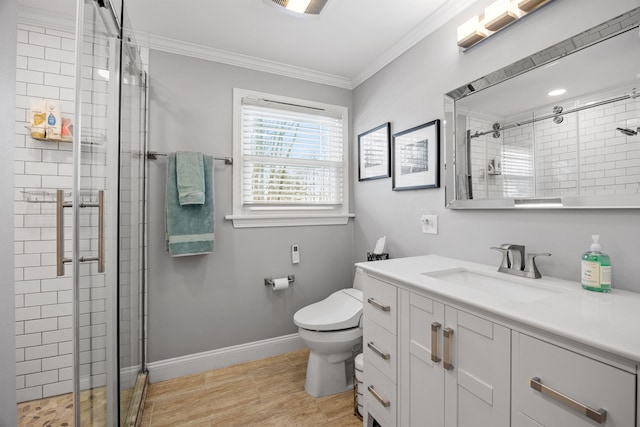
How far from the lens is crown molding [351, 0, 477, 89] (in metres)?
1.65

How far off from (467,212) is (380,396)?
3.51ft

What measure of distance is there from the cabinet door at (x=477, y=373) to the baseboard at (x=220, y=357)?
1601 mm

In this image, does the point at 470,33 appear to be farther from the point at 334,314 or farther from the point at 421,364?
the point at 334,314

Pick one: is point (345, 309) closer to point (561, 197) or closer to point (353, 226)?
point (353, 226)

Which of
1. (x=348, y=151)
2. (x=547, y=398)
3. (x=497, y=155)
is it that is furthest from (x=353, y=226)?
(x=547, y=398)

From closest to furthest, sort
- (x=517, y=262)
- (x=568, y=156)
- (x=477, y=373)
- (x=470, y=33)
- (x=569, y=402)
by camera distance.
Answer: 1. (x=569, y=402)
2. (x=477, y=373)
3. (x=568, y=156)
4. (x=517, y=262)
5. (x=470, y=33)

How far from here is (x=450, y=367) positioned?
40.4 inches

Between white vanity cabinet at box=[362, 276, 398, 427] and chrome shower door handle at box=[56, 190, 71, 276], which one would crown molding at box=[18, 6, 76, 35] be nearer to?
chrome shower door handle at box=[56, 190, 71, 276]

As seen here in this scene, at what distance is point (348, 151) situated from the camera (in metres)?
2.67

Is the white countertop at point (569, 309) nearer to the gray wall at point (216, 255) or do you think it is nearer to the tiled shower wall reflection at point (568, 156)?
the tiled shower wall reflection at point (568, 156)

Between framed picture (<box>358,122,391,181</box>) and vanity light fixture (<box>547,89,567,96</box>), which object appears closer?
vanity light fixture (<box>547,89,567,96</box>)

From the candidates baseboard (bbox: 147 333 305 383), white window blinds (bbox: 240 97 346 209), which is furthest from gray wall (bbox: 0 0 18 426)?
white window blinds (bbox: 240 97 346 209)

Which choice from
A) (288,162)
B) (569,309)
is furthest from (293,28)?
(569,309)

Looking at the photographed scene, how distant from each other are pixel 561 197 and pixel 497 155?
14.7 inches
